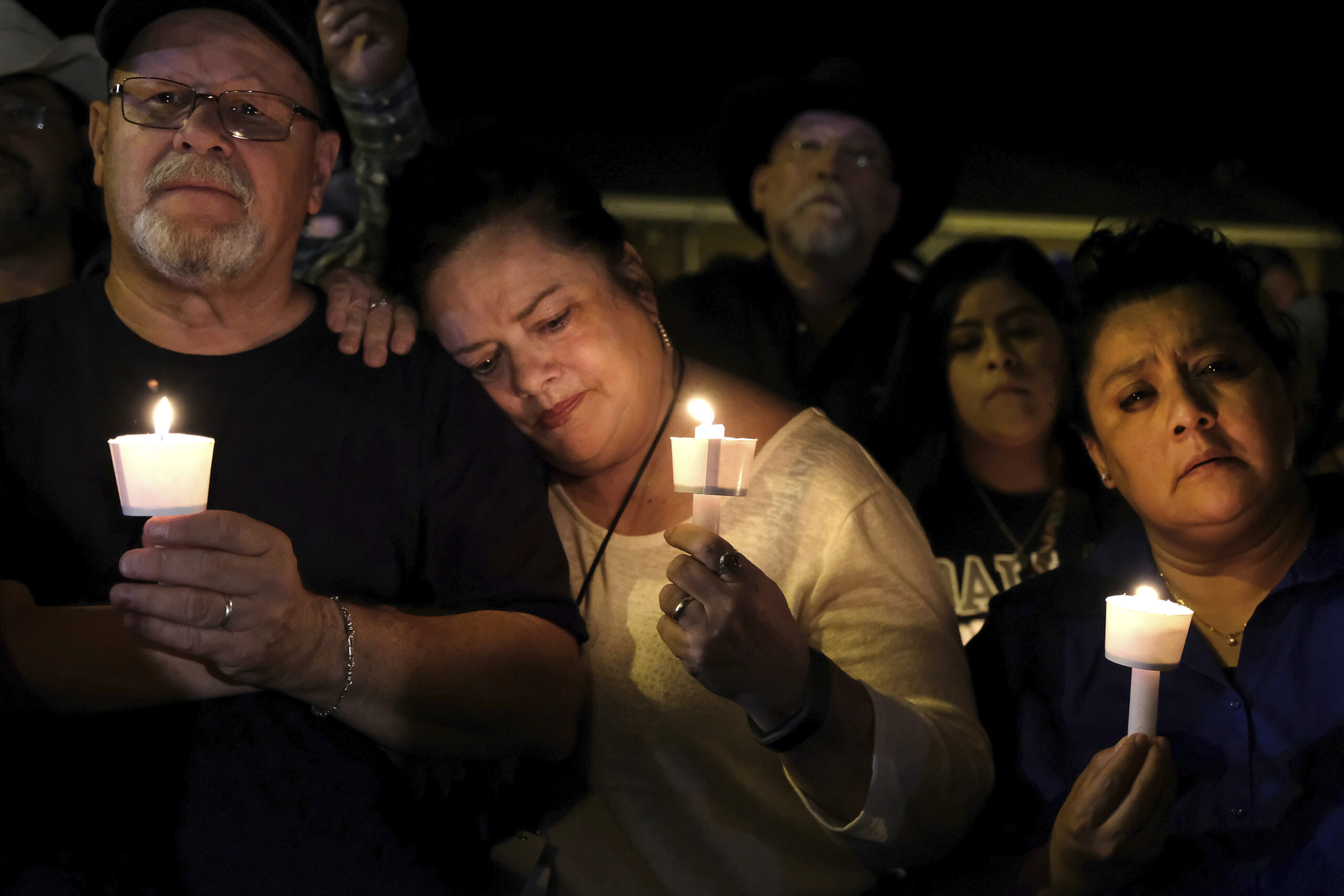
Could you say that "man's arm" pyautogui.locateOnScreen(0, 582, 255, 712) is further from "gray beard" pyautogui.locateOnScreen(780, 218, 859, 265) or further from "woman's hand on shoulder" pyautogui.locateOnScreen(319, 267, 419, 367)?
"gray beard" pyautogui.locateOnScreen(780, 218, 859, 265)

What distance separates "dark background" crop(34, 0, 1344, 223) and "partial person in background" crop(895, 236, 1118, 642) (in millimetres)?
2632

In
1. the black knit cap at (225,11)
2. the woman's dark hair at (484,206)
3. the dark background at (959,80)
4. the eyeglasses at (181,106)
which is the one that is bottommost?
the woman's dark hair at (484,206)

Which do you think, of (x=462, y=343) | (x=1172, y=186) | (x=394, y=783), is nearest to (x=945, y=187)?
(x=462, y=343)

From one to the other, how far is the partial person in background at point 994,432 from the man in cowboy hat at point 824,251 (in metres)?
0.20

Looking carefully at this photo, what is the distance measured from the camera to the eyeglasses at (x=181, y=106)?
1.90m

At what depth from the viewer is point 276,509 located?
6.09 feet

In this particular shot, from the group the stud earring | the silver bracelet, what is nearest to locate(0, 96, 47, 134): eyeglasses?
the stud earring

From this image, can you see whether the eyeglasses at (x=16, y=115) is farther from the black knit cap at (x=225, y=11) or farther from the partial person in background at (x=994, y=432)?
the partial person in background at (x=994, y=432)

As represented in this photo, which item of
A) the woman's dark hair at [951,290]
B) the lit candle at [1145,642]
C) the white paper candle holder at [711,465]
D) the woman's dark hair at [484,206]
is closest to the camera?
the white paper candle holder at [711,465]

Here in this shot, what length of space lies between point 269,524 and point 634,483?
0.81m

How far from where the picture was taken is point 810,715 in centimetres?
164

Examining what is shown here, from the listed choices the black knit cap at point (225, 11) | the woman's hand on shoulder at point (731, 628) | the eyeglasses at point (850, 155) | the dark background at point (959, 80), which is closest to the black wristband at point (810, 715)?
the woman's hand on shoulder at point (731, 628)

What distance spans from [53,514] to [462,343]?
33.1 inches

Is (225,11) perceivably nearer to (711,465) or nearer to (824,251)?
(711,465)
